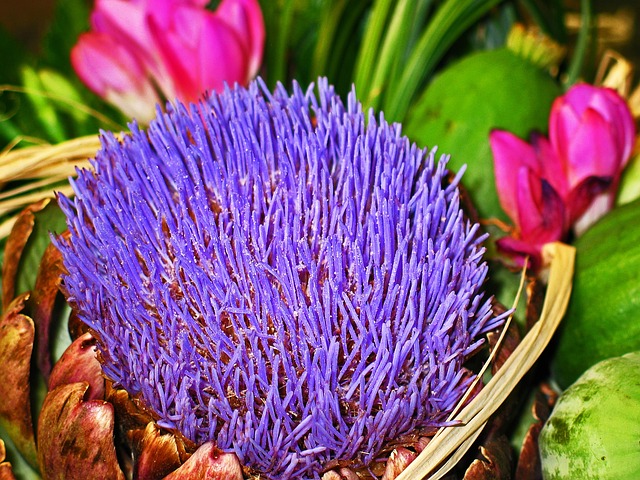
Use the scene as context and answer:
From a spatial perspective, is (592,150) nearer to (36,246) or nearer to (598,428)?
(598,428)

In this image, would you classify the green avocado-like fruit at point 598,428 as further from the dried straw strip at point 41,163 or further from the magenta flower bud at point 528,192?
the dried straw strip at point 41,163

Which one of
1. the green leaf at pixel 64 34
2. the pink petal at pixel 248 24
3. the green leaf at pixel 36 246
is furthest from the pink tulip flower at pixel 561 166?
the green leaf at pixel 64 34

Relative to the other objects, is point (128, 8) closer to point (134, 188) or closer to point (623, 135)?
point (134, 188)

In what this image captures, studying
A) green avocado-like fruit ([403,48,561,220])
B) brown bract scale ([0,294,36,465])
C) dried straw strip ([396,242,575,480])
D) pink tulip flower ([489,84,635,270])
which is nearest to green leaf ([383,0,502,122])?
green avocado-like fruit ([403,48,561,220])

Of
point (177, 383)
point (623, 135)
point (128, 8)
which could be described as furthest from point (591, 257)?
point (128, 8)

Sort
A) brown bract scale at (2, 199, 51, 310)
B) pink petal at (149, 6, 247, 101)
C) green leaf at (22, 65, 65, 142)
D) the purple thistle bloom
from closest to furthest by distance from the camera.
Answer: the purple thistle bloom → brown bract scale at (2, 199, 51, 310) → pink petal at (149, 6, 247, 101) → green leaf at (22, 65, 65, 142)

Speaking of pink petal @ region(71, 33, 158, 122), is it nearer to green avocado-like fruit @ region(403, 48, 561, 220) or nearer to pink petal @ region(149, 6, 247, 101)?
pink petal @ region(149, 6, 247, 101)
